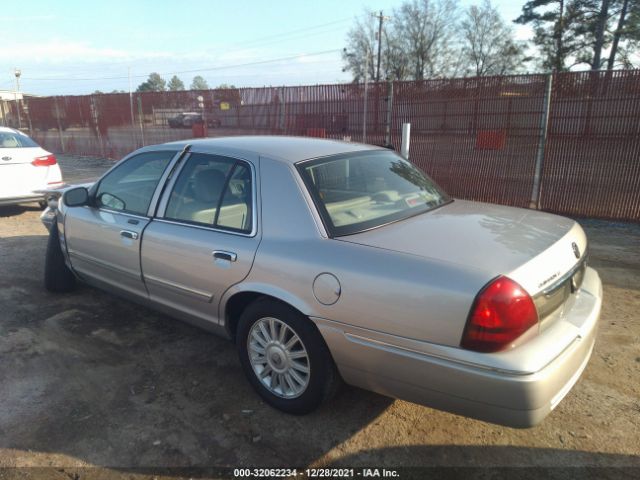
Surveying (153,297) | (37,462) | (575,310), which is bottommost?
(37,462)

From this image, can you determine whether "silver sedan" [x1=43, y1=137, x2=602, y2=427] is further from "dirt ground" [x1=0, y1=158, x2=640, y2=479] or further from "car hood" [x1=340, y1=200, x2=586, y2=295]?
"dirt ground" [x1=0, y1=158, x2=640, y2=479]

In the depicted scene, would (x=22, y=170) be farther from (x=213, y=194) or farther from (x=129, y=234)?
(x=213, y=194)

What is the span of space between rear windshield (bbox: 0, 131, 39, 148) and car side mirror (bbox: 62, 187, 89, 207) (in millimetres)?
5165

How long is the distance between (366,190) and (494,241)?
97 centimetres

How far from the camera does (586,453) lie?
252cm

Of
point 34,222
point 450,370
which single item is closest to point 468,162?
point 450,370

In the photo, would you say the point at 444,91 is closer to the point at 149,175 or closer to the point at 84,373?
the point at 149,175

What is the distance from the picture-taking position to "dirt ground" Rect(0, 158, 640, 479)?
2.52 meters

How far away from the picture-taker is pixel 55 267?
4625 millimetres

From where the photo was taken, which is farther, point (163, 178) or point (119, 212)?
point (119, 212)

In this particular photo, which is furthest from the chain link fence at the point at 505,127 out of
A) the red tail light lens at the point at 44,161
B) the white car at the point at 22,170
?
the white car at the point at 22,170

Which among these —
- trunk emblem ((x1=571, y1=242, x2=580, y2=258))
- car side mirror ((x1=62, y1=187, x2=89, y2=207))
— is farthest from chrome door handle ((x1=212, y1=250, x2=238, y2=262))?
trunk emblem ((x1=571, y1=242, x2=580, y2=258))

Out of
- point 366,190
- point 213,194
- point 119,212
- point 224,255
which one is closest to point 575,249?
point 366,190

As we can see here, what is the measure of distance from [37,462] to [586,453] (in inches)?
113
